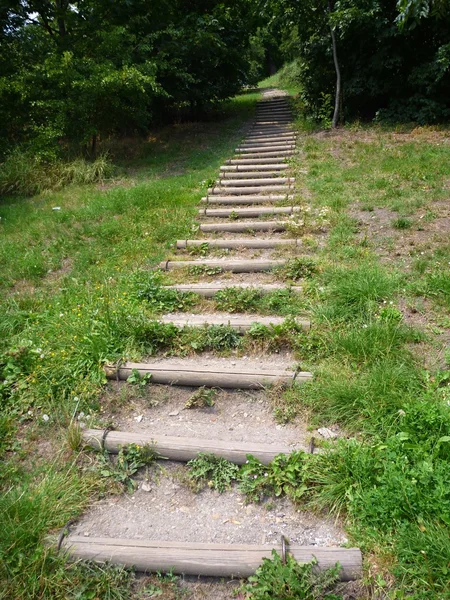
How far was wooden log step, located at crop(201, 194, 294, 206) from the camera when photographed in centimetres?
685

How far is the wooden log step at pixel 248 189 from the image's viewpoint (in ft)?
23.9

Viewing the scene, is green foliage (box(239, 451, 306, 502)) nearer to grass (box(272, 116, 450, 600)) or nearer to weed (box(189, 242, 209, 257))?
grass (box(272, 116, 450, 600))

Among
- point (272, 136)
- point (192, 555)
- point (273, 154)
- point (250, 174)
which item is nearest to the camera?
point (192, 555)

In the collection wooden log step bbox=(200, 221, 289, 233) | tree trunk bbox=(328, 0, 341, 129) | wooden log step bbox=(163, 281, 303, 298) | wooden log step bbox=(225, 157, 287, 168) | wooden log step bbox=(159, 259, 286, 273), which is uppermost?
tree trunk bbox=(328, 0, 341, 129)

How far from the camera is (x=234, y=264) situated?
499 centimetres

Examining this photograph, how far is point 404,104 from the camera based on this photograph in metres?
11.0

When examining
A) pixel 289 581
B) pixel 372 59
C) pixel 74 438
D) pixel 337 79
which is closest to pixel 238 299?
pixel 74 438

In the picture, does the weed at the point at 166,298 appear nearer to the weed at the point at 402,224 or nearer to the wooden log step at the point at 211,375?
the wooden log step at the point at 211,375

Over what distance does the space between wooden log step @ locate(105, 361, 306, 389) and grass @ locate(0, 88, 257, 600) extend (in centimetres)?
21

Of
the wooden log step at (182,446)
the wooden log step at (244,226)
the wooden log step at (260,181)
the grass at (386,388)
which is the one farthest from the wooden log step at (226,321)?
the wooden log step at (260,181)

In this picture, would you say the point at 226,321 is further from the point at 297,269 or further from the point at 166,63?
the point at 166,63

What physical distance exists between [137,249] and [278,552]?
13.9ft

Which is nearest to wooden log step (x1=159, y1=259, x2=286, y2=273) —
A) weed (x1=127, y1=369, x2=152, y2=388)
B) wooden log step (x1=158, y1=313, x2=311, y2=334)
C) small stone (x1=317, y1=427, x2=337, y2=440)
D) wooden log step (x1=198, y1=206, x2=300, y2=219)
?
wooden log step (x1=158, y1=313, x2=311, y2=334)

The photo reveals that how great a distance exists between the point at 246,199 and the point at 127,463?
5182 millimetres
